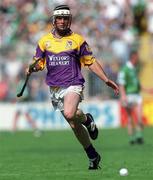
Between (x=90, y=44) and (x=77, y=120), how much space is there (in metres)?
19.1

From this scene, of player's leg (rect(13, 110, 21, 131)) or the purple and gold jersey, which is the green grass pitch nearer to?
the purple and gold jersey

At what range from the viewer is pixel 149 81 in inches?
1220

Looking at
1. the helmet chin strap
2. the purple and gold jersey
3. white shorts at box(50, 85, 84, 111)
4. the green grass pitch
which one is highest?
the helmet chin strap

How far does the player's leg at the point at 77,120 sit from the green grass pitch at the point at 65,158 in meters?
0.26

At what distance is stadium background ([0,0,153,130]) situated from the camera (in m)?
30.8

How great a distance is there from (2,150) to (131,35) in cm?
1280

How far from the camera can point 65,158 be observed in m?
16.6

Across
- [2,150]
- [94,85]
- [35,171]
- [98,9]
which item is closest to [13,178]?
[35,171]

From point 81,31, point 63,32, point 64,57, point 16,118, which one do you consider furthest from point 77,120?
point 81,31

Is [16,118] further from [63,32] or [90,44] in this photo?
[63,32]

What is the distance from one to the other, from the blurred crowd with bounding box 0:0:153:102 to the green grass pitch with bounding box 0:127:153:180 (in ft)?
12.5

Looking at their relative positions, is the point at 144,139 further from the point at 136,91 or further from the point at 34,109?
the point at 34,109

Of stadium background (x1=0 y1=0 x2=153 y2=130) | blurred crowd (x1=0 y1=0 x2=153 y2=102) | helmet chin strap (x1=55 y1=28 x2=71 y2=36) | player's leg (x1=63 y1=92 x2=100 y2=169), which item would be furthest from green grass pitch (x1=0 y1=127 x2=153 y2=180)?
blurred crowd (x1=0 y1=0 x2=153 y2=102)

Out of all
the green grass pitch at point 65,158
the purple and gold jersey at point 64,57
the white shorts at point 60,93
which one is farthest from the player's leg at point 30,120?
the purple and gold jersey at point 64,57
